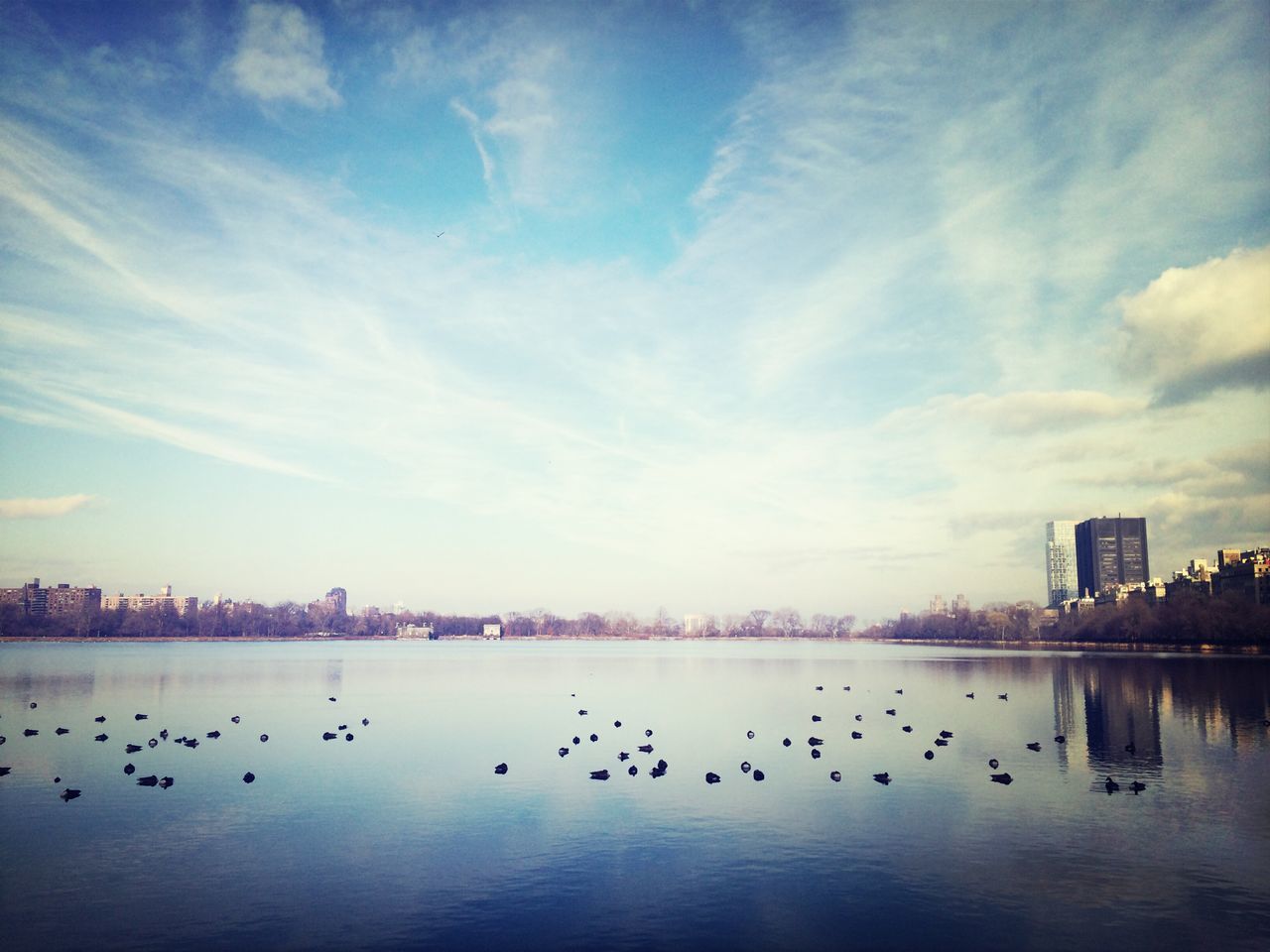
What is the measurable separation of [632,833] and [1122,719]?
1974 inches

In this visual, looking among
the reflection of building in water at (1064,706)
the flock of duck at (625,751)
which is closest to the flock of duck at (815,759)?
the flock of duck at (625,751)

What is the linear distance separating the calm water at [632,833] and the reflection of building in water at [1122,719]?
0.56 meters

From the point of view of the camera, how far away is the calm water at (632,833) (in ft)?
74.4

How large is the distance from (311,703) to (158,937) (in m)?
57.6

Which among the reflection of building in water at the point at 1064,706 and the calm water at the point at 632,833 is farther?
the reflection of building in water at the point at 1064,706

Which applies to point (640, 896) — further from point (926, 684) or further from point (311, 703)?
point (926, 684)

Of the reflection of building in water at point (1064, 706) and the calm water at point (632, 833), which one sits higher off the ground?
the reflection of building in water at point (1064, 706)

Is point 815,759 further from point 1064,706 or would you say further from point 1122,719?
point 1064,706

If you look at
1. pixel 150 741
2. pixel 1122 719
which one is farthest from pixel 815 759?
pixel 150 741

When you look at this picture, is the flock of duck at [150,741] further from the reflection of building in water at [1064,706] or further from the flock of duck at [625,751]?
the reflection of building in water at [1064,706]

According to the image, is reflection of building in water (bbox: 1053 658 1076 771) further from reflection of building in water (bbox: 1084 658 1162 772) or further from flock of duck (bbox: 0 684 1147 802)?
flock of duck (bbox: 0 684 1147 802)

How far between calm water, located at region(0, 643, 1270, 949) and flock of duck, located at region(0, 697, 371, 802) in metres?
0.64

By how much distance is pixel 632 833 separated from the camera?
32.0m

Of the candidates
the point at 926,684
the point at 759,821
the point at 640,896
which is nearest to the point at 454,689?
the point at 926,684
